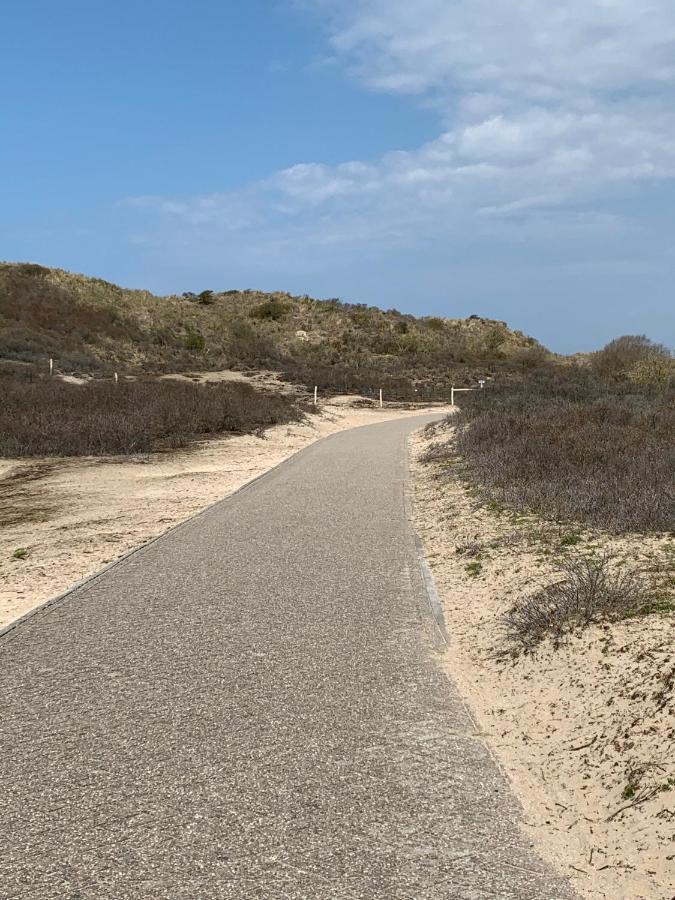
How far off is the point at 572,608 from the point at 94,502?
30.3ft

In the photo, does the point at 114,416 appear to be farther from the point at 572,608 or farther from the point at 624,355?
the point at 624,355

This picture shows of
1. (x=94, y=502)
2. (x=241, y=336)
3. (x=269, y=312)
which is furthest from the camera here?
(x=269, y=312)

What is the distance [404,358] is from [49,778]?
2284 inches

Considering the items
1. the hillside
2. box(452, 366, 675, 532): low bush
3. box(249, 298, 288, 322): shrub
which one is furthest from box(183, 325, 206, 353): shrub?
box(452, 366, 675, 532): low bush

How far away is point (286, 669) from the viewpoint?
5.05 metres

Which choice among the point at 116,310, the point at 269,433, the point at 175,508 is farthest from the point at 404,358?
the point at 175,508

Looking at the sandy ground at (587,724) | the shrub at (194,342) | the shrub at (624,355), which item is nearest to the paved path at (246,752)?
the sandy ground at (587,724)

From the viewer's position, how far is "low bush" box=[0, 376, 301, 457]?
59.5ft

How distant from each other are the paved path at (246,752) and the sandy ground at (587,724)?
203mm

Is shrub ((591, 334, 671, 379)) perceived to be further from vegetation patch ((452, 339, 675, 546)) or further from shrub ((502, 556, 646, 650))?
shrub ((502, 556, 646, 650))

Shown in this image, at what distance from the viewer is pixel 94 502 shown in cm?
1253

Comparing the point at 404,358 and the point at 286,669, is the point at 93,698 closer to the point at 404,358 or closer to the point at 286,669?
the point at 286,669

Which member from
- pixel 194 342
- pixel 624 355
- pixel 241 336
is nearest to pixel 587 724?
pixel 624 355

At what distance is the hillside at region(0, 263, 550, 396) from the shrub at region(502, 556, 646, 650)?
34.3 metres
